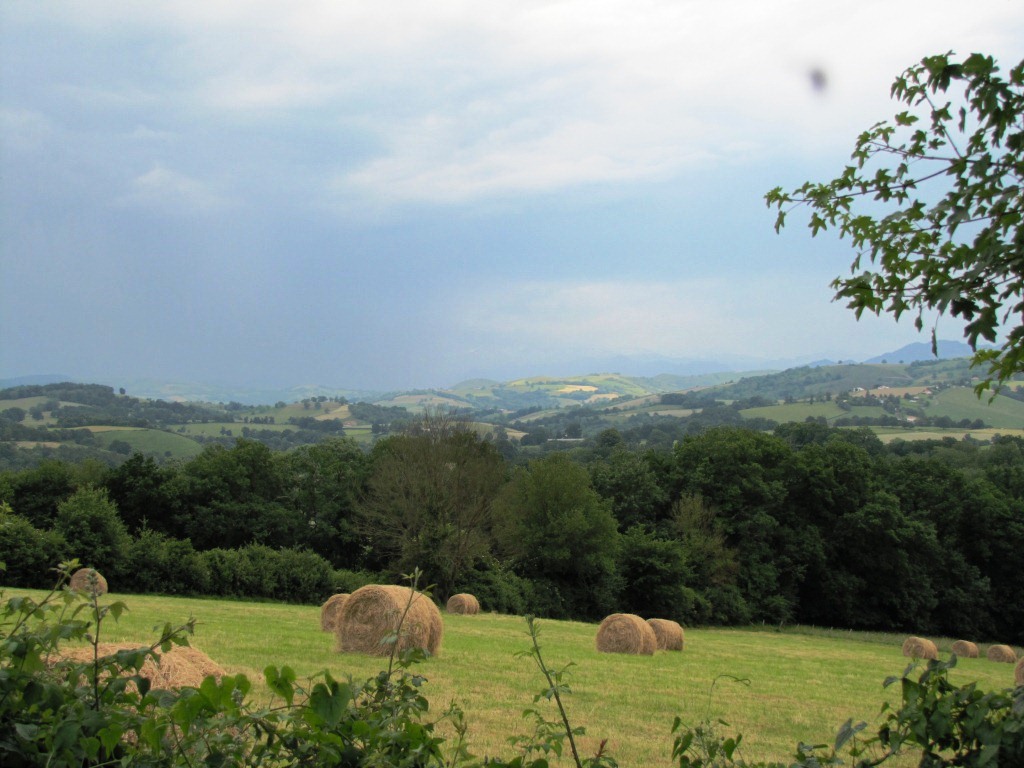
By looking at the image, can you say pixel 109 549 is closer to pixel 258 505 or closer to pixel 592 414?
pixel 258 505

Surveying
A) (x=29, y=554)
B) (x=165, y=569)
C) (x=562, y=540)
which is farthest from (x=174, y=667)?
(x=562, y=540)

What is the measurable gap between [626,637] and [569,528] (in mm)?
22269

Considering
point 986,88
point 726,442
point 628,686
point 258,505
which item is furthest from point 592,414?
point 986,88

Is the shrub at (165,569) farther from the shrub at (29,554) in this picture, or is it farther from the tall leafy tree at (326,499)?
the tall leafy tree at (326,499)

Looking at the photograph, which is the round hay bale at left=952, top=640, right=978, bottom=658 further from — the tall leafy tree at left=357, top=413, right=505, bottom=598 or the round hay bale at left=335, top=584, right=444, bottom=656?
the round hay bale at left=335, top=584, right=444, bottom=656

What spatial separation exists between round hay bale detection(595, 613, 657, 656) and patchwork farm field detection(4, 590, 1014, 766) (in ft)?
1.73

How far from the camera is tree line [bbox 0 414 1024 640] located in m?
39.4

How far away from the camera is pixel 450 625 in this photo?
2639 cm

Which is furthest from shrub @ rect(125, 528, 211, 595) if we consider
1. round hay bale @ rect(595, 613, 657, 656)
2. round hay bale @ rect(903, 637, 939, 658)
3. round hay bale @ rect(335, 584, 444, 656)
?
round hay bale @ rect(903, 637, 939, 658)

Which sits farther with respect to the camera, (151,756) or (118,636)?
(118,636)

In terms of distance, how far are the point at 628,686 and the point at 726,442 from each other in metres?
42.2

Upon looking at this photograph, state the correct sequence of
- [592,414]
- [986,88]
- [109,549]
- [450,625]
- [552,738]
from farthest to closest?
[592,414], [109,549], [450,625], [986,88], [552,738]

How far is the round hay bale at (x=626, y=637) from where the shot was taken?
2295cm

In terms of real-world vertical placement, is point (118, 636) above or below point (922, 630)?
above
